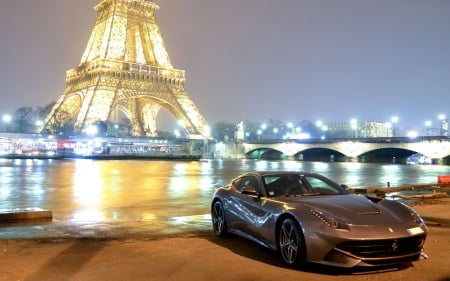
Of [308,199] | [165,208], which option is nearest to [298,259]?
[308,199]

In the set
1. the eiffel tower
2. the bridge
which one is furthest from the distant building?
the eiffel tower

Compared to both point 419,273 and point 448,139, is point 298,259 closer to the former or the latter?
point 419,273

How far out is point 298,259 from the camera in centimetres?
622

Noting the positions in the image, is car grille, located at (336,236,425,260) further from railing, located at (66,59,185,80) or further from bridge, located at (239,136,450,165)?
railing, located at (66,59,185,80)

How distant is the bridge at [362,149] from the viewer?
76.1 metres

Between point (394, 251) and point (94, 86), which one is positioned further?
point (94, 86)

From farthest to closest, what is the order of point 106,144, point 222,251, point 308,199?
1. point 106,144
2. point 222,251
3. point 308,199

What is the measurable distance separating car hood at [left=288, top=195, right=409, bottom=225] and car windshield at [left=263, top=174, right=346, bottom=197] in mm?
458

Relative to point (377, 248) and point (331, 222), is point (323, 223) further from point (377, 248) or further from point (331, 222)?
point (377, 248)

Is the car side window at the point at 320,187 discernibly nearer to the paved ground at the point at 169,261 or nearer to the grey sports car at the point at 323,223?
the grey sports car at the point at 323,223

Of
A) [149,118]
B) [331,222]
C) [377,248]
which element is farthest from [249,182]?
[149,118]

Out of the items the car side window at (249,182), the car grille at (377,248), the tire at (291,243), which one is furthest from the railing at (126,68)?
the car grille at (377,248)

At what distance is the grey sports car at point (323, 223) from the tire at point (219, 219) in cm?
55

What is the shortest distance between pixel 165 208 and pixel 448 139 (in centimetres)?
6907
